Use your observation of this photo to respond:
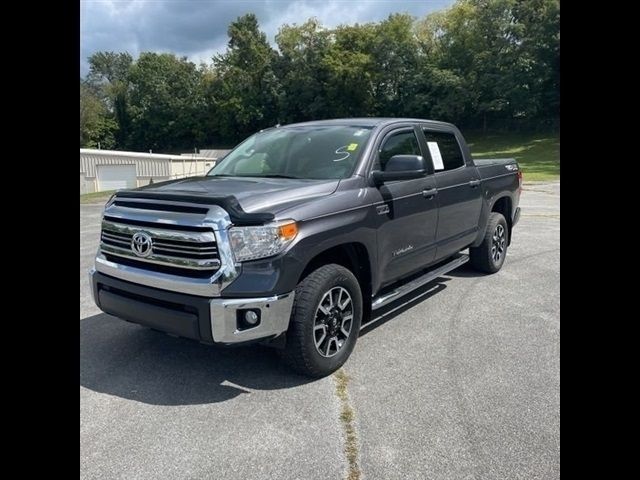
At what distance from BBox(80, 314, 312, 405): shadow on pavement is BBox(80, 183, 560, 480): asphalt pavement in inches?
0.6

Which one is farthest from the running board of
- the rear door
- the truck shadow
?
the truck shadow

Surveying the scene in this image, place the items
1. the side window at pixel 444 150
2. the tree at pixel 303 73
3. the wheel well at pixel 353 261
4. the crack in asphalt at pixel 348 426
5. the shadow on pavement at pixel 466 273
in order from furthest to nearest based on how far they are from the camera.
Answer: the tree at pixel 303 73
the shadow on pavement at pixel 466 273
the side window at pixel 444 150
the wheel well at pixel 353 261
the crack in asphalt at pixel 348 426

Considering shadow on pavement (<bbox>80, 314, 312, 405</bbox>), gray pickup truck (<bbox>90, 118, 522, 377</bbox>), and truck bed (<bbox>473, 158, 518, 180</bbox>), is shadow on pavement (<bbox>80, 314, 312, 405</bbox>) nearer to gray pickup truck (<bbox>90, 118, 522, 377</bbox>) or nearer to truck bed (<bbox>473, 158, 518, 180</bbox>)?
gray pickup truck (<bbox>90, 118, 522, 377</bbox>)

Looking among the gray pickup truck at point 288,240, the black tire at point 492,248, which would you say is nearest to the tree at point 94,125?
the black tire at point 492,248

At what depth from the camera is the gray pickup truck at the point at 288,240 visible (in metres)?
3.13

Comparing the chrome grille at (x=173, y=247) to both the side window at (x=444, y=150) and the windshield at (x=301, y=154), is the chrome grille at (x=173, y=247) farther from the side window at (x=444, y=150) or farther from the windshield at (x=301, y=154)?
the side window at (x=444, y=150)

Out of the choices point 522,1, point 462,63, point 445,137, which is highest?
point 522,1

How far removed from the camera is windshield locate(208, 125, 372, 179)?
13.7ft

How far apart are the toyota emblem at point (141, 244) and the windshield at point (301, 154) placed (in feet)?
4.28

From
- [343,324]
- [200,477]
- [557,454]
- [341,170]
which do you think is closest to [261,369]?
[343,324]

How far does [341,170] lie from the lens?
408 cm
